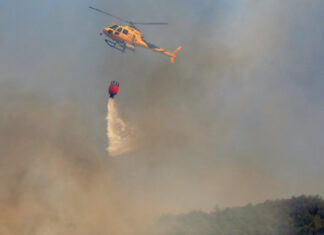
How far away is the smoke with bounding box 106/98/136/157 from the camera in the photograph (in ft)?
238

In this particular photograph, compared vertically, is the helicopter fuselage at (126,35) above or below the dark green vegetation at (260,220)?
above

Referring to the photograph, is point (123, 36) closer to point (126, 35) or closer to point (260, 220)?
point (126, 35)

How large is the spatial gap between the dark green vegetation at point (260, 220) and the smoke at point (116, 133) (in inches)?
428

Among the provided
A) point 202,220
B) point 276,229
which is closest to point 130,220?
point 202,220

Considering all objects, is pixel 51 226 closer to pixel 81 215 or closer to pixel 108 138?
pixel 81 215

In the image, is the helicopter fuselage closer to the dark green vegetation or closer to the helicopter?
the helicopter

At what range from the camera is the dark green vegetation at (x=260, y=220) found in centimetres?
6425

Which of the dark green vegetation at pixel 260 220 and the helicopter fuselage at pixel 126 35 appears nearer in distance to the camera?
the dark green vegetation at pixel 260 220

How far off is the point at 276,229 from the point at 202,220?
10.1 meters

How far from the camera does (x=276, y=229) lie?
64.4m

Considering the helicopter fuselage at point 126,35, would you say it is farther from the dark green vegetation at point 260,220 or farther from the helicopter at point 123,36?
the dark green vegetation at point 260,220

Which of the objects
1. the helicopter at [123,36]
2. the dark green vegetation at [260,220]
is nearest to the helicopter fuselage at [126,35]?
the helicopter at [123,36]

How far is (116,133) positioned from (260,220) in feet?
70.8

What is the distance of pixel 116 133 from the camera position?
73.4 meters
